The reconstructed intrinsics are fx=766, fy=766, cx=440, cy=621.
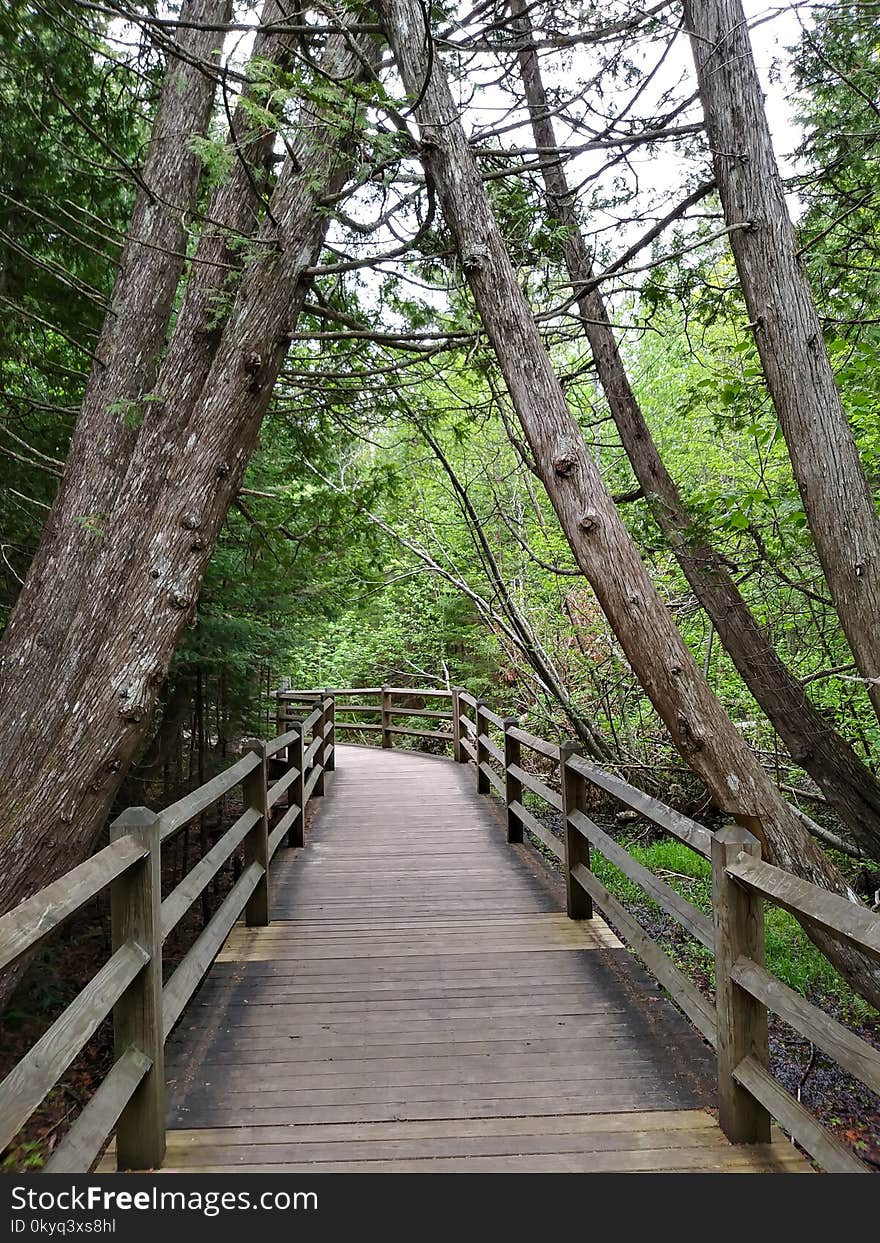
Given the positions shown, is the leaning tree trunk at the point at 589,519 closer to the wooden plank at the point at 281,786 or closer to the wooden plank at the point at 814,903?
the wooden plank at the point at 814,903

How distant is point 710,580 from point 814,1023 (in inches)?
172

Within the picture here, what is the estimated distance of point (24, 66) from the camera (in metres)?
5.45

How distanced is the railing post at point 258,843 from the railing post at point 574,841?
1846mm

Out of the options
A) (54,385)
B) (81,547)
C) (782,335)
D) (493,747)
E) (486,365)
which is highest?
(54,385)

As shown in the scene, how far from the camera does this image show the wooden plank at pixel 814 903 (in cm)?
187

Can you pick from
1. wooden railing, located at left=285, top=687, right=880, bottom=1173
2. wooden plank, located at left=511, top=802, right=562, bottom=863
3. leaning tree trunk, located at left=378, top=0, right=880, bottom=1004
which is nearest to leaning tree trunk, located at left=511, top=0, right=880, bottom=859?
leaning tree trunk, located at left=378, top=0, right=880, bottom=1004

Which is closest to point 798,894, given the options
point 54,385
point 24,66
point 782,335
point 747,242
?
point 782,335

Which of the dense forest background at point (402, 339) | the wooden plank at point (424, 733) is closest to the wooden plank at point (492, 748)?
the dense forest background at point (402, 339)

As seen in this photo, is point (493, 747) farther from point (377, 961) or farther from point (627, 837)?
point (377, 961)

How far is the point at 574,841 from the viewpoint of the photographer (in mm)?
4672

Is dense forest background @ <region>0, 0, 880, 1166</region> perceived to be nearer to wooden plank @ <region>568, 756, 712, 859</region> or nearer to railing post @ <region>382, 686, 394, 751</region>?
wooden plank @ <region>568, 756, 712, 859</region>

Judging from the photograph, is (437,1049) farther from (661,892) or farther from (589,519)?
(589,519)

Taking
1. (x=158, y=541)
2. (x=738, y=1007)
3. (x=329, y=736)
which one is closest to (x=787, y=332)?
(x=738, y=1007)
